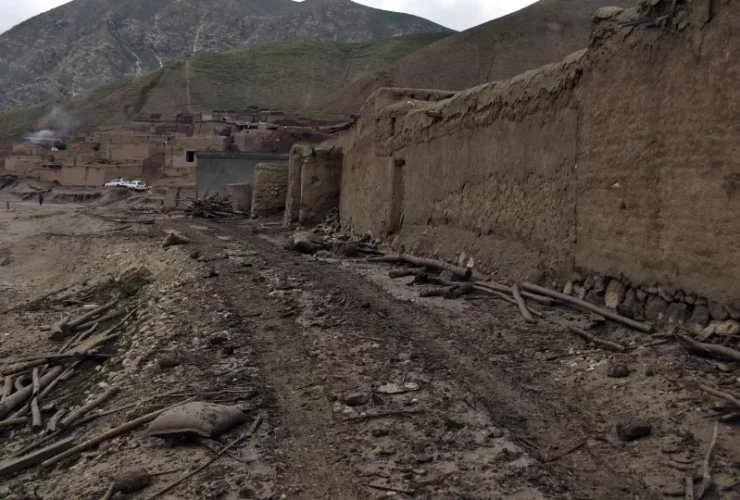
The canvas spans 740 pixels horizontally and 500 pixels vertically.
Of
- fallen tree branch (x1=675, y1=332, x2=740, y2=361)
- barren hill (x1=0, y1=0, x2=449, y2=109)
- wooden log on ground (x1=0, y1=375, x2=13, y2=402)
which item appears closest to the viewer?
fallen tree branch (x1=675, y1=332, x2=740, y2=361)

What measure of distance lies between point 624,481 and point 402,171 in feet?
29.0

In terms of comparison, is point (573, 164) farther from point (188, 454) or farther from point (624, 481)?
point (188, 454)

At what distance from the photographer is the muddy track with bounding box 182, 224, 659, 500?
3.91m

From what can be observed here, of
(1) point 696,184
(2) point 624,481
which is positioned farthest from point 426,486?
(1) point 696,184

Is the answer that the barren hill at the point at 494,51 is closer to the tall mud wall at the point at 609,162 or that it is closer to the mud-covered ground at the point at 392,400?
the tall mud wall at the point at 609,162

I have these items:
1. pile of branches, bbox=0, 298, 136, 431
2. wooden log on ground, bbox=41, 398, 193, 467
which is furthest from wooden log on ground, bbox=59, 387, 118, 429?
wooden log on ground, bbox=41, 398, 193, 467

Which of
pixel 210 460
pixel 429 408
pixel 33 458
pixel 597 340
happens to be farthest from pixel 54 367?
pixel 597 340

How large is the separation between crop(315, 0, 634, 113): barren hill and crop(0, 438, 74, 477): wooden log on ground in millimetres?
50612

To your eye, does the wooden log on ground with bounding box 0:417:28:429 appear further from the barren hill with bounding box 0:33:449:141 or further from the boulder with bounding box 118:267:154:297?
the barren hill with bounding box 0:33:449:141

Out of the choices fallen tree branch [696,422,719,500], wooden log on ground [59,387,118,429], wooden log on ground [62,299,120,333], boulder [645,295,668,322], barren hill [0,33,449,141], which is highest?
barren hill [0,33,449,141]

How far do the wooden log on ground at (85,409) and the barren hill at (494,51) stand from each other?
49.7m

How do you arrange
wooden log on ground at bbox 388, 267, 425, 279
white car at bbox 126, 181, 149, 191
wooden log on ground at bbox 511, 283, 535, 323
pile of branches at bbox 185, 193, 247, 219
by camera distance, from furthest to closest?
1. white car at bbox 126, 181, 149, 191
2. pile of branches at bbox 185, 193, 247, 219
3. wooden log on ground at bbox 388, 267, 425, 279
4. wooden log on ground at bbox 511, 283, 535, 323

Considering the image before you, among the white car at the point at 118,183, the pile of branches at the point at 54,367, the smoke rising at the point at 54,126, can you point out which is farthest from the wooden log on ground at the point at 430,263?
the smoke rising at the point at 54,126

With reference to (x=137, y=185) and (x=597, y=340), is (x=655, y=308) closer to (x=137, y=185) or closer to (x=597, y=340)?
(x=597, y=340)
